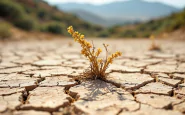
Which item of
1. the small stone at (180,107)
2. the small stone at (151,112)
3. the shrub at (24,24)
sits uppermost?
the shrub at (24,24)

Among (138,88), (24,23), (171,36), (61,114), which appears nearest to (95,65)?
(138,88)

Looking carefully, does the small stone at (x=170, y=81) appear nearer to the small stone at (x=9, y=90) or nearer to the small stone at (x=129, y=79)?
the small stone at (x=129, y=79)

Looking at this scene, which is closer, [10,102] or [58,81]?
[10,102]

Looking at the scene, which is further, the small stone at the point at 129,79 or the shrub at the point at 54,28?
the shrub at the point at 54,28

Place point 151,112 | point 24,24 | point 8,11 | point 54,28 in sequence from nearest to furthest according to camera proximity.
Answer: point 151,112 < point 24,24 < point 8,11 < point 54,28

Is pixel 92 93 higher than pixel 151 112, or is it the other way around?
pixel 92 93

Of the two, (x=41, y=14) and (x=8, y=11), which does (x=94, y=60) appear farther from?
(x=41, y=14)

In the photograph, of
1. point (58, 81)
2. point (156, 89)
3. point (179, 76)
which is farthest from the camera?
point (179, 76)

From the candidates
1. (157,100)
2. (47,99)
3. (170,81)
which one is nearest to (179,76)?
(170,81)

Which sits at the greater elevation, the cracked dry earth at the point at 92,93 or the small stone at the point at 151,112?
the cracked dry earth at the point at 92,93

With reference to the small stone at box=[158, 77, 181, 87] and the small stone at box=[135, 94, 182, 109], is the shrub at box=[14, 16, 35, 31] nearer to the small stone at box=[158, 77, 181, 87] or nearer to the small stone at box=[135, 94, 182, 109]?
the small stone at box=[158, 77, 181, 87]

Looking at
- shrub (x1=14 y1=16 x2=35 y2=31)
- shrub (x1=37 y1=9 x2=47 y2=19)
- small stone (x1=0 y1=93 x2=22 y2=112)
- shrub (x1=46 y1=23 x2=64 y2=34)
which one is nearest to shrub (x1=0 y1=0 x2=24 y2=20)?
shrub (x1=14 y1=16 x2=35 y2=31)

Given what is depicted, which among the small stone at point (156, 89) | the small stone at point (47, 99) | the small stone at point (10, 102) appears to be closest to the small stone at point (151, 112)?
the small stone at point (156, 89)
